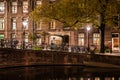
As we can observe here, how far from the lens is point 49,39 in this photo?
49.2 m

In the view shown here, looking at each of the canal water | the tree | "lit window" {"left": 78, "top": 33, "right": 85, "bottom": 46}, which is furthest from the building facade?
the canal water

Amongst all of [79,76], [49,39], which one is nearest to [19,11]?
[49,39]

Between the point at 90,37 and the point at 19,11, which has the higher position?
the point at 19,11

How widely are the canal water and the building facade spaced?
1163 centimetres

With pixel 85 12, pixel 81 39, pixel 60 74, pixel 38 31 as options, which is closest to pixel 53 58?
pixel 85 12

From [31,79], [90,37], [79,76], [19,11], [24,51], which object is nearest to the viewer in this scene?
[31,79]

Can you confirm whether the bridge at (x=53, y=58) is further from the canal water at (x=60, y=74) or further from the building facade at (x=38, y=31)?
the building facade at (x=38, y=31)

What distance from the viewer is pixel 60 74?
30203 millimetres

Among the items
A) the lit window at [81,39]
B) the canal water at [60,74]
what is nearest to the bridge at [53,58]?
the canal water at [60,74]

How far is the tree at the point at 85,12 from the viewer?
3534 centimetres

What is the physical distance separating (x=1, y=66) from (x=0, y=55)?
1116 mm

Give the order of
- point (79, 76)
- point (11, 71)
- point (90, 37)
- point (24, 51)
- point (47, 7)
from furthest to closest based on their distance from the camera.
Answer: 1. point (90, 37)
2. point (47, 7)
3. point (24, 51)
4. point (11, 71)
5. point (79, 76)

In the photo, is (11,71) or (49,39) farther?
(49,39)

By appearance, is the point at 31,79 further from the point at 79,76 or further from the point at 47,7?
the point at 47,7
